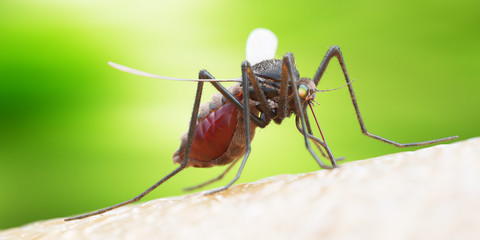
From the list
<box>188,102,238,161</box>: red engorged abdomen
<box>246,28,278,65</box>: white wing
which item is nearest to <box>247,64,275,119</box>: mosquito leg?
<box>188,102,238,161</box>: red engorged abdomen

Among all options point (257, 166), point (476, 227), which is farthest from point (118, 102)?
point (476, 227)

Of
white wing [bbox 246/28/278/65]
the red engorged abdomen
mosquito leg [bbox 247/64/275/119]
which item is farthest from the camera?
white wing [bbox 246/28/278/65]

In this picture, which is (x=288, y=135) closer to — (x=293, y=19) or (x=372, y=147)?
(x=372, y=147)

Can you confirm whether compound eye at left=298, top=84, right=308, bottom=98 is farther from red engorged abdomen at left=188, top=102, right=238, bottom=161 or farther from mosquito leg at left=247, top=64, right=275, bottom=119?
red engorged abdomen at left=188, top=102, right=238, bottom=161

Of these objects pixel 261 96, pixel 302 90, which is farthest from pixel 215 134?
pixel 302 90

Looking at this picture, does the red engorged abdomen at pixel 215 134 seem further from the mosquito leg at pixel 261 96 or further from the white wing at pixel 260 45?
the white wing at pixel 260 45
